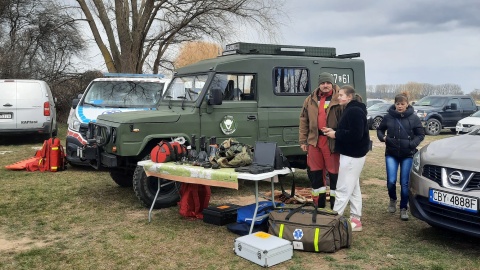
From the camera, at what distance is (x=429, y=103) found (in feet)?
63.0

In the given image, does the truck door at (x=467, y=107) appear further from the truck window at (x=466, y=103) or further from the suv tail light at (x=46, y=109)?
the suv tail light at (x=46, y=109)

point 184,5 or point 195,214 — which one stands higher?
point 184,5

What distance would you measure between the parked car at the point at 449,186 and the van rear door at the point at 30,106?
35.4ft

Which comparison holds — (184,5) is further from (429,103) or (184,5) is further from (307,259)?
(307,259)

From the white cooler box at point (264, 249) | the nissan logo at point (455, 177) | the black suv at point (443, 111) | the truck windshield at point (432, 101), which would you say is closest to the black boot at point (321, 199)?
the white cooler box at point (264, 249)

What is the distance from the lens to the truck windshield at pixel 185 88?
21.7 feet

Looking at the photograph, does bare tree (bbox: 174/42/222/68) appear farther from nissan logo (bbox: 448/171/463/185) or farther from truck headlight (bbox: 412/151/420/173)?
nissan logo (bbox: 448/171/463/185)

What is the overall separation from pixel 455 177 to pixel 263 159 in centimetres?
195

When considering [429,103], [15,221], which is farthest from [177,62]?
[15,221]

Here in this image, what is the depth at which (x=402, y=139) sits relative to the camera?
18.0ft

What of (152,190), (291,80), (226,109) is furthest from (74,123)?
(291,80)

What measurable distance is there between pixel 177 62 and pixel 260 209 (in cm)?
1702

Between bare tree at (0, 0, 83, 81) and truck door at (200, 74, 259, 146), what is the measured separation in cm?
1421

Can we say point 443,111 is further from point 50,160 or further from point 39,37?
point 39,37
